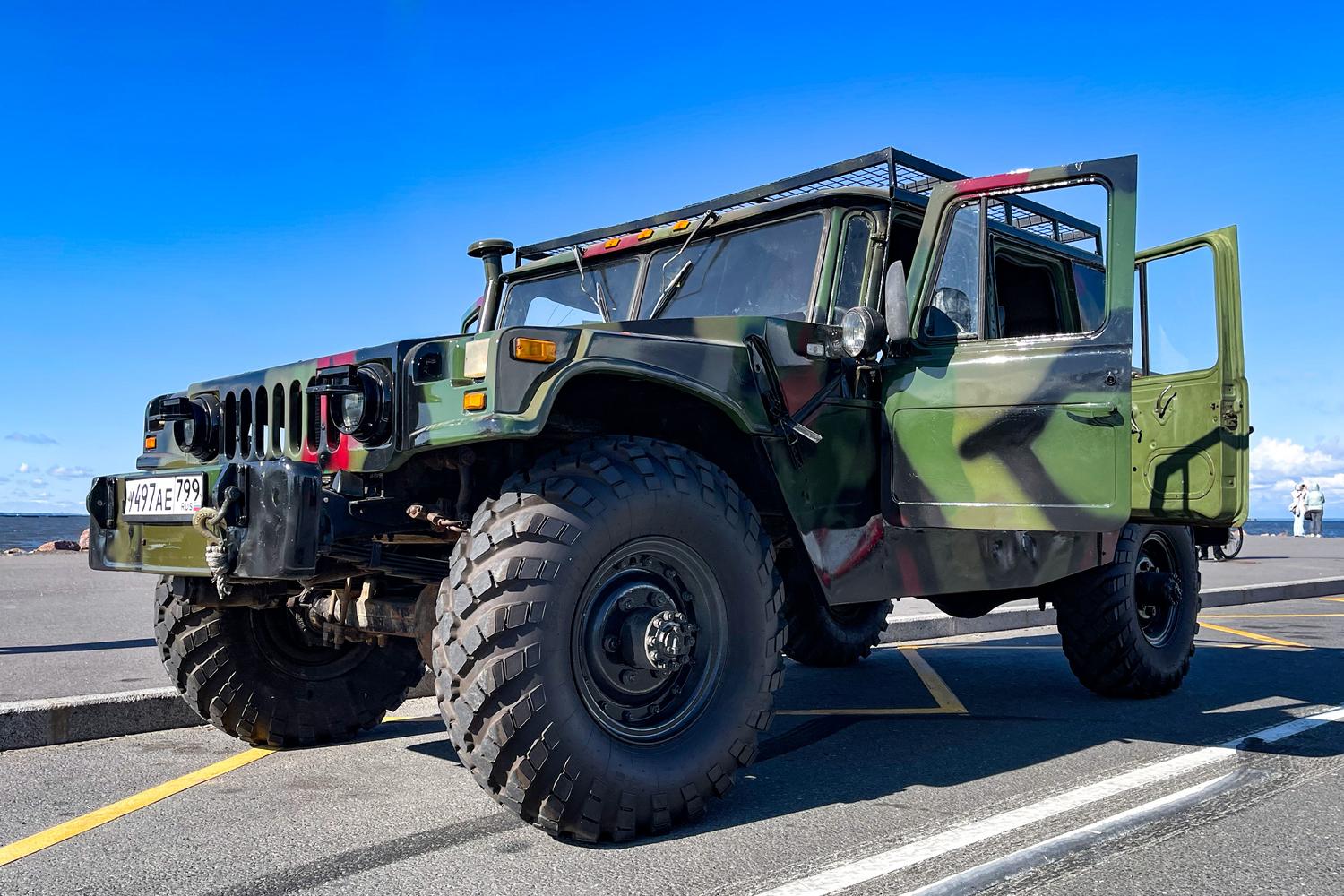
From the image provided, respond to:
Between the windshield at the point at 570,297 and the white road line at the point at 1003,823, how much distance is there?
8.51 feet

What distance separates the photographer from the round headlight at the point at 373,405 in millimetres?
3248

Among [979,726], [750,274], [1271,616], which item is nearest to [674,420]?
[750,274]

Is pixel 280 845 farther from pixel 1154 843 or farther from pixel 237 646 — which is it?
pixel 1154 843

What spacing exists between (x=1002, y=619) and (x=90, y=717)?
22.4 ft

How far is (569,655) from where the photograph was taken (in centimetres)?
297

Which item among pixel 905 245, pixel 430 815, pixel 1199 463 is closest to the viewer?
pixel 430 815

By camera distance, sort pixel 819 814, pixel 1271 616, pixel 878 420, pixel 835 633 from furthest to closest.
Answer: pixel 1271 616, pixel 835 633, pixel 878 420, pixel 819 814

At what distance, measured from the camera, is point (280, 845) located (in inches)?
118

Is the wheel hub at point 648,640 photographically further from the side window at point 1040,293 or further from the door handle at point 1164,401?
the door handle at point 1164,401

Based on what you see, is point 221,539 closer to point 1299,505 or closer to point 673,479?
point 673,479

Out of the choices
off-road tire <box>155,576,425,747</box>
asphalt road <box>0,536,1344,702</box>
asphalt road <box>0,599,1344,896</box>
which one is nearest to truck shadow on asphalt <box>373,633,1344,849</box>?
asphalt road <box>0,599,1344,896</box>

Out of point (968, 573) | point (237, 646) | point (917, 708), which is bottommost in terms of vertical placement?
point (917, 708)

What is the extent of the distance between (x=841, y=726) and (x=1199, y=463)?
216 centimetres

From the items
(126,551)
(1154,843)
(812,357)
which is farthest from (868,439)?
(126,551)
